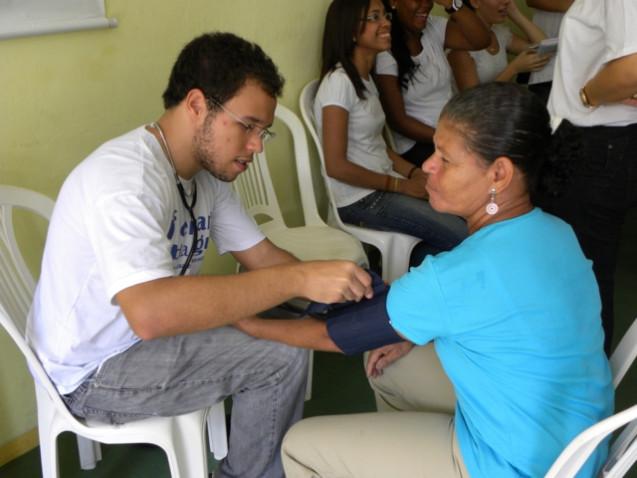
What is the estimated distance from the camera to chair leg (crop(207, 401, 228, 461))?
1.86 metres

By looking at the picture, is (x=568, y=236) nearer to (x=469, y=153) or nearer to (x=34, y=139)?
(x=469, y=153)

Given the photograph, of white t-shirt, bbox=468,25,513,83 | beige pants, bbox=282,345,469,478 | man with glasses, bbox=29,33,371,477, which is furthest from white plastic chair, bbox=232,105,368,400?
white t-shirt, bbox=468,25,513,83

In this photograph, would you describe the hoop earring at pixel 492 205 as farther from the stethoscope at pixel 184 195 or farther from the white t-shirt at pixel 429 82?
the white t-shirt at pixel 429 82

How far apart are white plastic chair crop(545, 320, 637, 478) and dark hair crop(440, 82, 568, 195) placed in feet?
1.28

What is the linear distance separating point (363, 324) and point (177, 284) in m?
0.36

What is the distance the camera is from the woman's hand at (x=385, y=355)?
1.57 metres

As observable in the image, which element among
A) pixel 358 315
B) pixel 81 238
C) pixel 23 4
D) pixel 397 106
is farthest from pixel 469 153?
pixel 397 106

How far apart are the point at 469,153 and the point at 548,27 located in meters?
2.59

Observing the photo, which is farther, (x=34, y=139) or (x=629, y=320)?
(x=629, y=320)

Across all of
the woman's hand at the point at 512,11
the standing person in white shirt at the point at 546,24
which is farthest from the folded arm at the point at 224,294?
the woman's hand at the point at 512,11

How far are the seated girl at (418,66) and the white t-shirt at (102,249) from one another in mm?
1506

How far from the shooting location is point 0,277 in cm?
161

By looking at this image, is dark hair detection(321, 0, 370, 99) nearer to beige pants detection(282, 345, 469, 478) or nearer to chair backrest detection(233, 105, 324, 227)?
chair backrest detection(233, 105, 324, 227)

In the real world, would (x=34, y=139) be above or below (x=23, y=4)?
below
